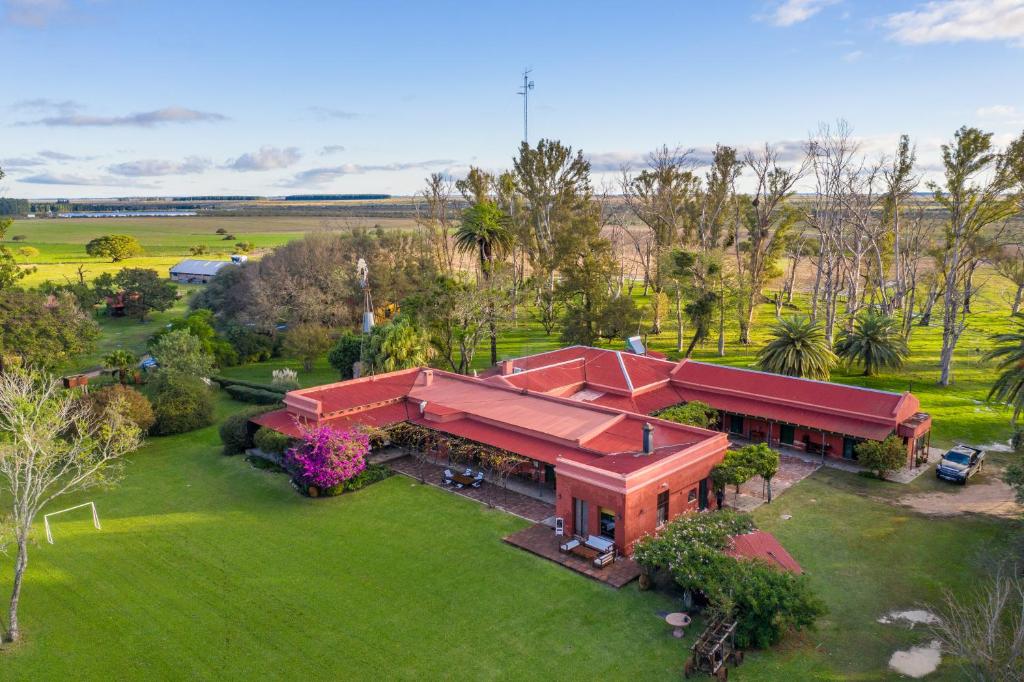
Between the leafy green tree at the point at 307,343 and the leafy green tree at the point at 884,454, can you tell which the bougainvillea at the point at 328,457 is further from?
the leafy green tree at the point at 307,343

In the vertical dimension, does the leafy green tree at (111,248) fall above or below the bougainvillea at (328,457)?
above

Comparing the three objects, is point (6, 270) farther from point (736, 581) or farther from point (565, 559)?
point (736, 581)

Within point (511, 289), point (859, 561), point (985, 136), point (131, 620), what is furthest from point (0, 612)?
point (985, 136)

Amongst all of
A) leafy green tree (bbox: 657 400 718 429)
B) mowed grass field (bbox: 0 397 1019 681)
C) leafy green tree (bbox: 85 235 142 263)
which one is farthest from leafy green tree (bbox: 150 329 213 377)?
leafy green tree (bbox: 85 235 142 263)

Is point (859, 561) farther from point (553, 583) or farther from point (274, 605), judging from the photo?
point (274, 605)

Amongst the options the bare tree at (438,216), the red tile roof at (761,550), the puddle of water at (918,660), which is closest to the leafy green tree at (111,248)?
the bare tree at (438,216)
